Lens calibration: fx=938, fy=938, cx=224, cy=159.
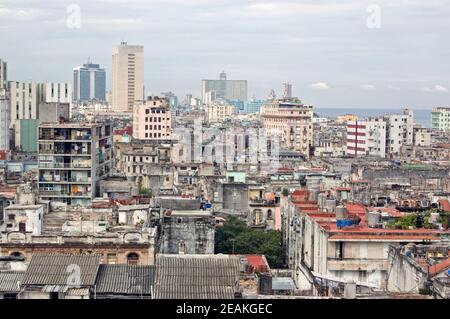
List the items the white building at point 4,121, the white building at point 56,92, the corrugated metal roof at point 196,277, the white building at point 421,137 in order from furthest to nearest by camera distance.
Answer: the white building at point 421,137, the white building at point 56,92, the white building at point 4,121, the corrugated metal roof at point 196,277

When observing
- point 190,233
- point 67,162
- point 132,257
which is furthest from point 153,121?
point 132,257

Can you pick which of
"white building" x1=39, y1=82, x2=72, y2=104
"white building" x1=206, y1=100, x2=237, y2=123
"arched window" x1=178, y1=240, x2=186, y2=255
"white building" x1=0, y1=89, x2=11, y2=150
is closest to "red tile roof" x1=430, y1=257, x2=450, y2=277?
"arched window" x1=178, y1=240, x2=186, y2=255

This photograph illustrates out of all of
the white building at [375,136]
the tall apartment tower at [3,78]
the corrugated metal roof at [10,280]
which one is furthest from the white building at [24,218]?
the white building at [375,136]

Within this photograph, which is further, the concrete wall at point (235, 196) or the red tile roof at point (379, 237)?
the concrete wall at point (235, 196)

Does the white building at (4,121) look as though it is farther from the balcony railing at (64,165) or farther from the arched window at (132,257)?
the arched window at (132,257)
